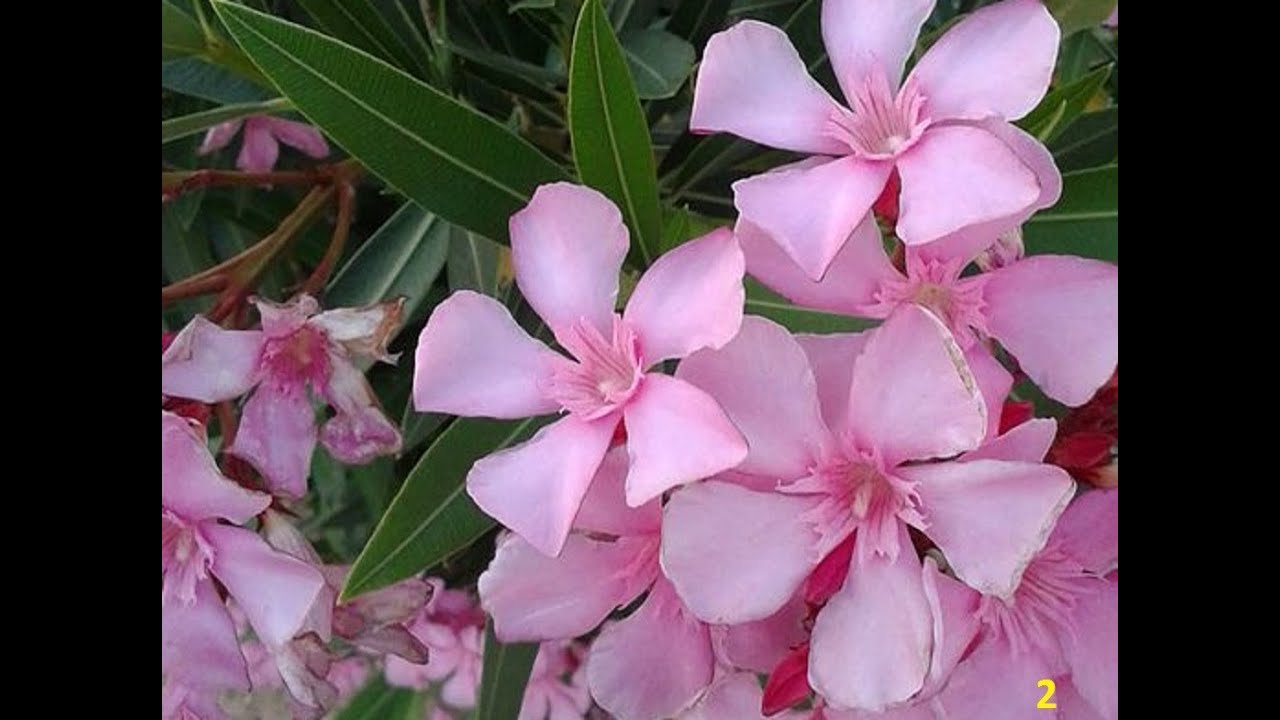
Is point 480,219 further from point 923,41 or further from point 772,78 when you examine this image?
point 923,41

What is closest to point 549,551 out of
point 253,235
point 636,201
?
point 636,201

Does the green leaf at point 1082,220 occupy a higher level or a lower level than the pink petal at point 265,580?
higher

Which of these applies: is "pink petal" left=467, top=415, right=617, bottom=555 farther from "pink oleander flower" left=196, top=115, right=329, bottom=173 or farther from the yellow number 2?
"pink oleander flower" left=196, top=115, right=329, bottom=173

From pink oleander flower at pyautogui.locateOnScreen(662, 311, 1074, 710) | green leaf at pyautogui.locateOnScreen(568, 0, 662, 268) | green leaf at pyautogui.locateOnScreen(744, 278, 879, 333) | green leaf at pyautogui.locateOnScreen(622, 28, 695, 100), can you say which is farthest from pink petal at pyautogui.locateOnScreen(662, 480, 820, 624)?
green leaf at pyautogui.locateOnScreen(622, 28, 695, 100)

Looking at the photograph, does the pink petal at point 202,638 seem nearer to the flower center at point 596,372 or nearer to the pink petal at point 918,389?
the flower center at point 596,372

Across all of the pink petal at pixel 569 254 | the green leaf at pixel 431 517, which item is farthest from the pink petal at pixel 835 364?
the green leaf at pixel 431 517

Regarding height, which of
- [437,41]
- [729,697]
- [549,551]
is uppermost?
[437,41]
